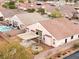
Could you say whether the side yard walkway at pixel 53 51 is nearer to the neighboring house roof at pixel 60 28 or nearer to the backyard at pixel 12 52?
the neighboring house roof at pixel 60 28

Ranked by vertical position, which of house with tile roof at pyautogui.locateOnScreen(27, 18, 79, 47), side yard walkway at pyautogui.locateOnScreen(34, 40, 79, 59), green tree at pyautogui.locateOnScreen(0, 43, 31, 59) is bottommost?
side yard walkway at pyautogui.locateOnScreen(34, 40, 79, 59)

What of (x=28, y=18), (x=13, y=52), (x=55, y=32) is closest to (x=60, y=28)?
(x=55, y=32)

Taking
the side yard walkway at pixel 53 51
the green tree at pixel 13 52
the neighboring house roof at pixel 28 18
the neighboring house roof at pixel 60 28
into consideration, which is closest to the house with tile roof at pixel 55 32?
the neighboring house roof at pixel 60 28

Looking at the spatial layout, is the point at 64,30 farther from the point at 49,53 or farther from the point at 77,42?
the point at 49,53

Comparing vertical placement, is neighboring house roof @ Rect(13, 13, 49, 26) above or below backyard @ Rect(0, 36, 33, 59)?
below

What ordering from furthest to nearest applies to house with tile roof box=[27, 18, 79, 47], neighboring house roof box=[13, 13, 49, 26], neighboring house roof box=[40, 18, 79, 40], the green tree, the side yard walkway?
neighboring house roof box=[13, 13, 49, 26] < neighboring house roof box=[40, 18, 79, 40] < house with tile roof box=[27, 18, 79, 47] < the side yard walkway < the green tree

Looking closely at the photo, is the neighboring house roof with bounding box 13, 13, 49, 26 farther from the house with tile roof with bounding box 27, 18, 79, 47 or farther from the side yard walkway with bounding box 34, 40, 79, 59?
the side yard walkway with bounding box 34, 40, 79, 59

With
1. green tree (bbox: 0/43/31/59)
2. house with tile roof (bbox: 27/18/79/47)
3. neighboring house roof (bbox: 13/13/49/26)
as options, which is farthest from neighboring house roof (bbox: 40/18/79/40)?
green tree (bbox: 0/43/31/59)
